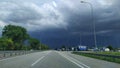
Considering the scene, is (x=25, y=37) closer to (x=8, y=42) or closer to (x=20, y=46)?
(x=20, y=46)

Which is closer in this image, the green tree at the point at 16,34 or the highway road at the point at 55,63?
the highway road at the point at 55,63

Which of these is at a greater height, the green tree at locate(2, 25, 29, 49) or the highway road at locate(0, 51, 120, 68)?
the green tree at locate(2, 25, 29, 49)

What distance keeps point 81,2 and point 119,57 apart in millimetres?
22433

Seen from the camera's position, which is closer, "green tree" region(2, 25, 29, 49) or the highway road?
the highway road

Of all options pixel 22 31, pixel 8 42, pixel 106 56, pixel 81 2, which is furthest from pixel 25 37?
pixel 106 56

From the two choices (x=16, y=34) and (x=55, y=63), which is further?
(x=16, y=34)

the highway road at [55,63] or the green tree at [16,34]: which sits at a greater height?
the green tree at [16,34]

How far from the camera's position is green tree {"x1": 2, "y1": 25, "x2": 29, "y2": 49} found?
156875 mm

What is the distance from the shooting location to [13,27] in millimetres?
162625

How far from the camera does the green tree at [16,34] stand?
156875 mm

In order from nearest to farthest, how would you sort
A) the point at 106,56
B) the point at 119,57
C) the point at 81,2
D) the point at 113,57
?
the point at 119,57 → the point at 113,57 → the point at 106,56 → the point at 81,2

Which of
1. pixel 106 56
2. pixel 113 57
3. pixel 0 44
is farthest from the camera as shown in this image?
pixel 0 44

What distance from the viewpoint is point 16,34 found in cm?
15738

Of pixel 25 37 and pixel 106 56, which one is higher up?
pixel 25 37
